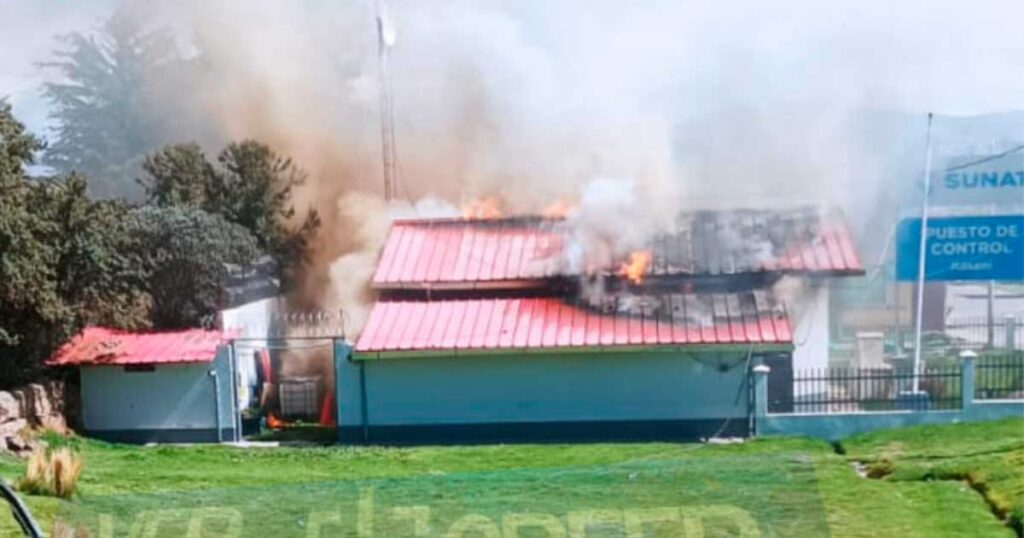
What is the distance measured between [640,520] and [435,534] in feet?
2.73

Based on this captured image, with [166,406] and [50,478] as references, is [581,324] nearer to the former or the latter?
[166,406]

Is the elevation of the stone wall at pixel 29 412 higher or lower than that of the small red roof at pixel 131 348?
lower

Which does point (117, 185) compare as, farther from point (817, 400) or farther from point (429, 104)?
point (817, 400)

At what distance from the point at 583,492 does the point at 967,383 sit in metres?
2.92

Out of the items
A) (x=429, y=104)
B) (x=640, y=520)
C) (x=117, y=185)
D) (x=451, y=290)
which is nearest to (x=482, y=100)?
(x=429, y=104)

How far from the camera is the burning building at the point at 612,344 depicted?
20.6 feet

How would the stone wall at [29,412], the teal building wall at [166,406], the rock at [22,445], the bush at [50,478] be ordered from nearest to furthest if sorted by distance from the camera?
the bush at [50,478], the rock at [22,445], the stone wall at [29,412], the teal building wall at [166,406]

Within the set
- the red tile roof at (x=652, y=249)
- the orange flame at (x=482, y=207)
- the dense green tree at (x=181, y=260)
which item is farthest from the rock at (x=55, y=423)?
the orange flame at (x=482, y=207)

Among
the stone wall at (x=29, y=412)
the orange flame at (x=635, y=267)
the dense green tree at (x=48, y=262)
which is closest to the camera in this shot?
the stone wall at (x=29, y=412)

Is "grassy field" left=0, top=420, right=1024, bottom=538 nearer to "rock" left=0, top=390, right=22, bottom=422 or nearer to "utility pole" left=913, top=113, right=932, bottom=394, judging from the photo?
"utility pole" left=913, top=113, right=932, bottom=394

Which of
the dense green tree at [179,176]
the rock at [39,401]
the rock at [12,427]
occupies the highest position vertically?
the dense green tree at [179,176]

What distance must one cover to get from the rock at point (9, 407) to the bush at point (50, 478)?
1.78m

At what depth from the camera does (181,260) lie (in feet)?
24.2

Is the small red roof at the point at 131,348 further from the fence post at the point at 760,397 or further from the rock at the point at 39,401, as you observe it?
the fence post at the point at 760,397
